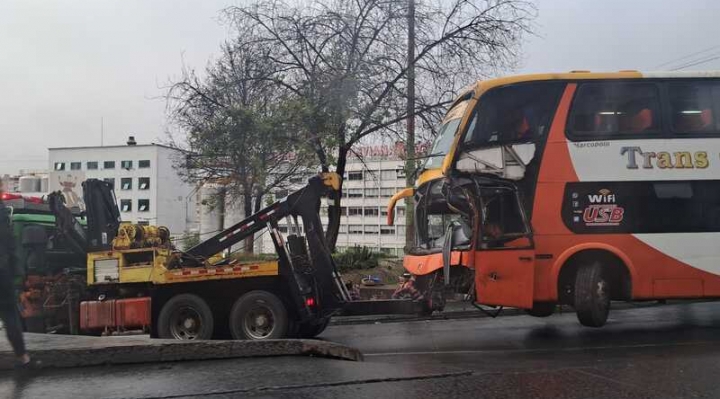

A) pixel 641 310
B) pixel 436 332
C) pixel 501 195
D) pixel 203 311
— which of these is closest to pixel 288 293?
pixel 203 311

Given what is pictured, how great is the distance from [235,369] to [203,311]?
3443 millimetres

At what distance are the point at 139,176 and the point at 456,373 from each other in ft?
276

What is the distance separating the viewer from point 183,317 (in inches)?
378

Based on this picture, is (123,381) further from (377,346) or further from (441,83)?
(441,83)

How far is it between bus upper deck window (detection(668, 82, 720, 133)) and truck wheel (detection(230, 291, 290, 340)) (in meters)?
6.76

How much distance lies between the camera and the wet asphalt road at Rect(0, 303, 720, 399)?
17.6 ft

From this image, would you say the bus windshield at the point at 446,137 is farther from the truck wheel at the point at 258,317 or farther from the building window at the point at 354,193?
the building window at the point at 354,193

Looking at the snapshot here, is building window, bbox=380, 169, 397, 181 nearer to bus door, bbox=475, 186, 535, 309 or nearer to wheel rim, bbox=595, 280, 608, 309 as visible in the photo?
bus door, bbox=475, 186, 535, 309

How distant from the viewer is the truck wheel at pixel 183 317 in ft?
31.0

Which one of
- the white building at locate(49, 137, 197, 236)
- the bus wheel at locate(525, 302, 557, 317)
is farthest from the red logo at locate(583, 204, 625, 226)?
the white building at locate(49, 137, 197, 236)

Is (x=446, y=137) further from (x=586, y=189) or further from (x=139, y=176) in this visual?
(x=139, y=176)

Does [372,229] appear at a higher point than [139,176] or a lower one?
lower

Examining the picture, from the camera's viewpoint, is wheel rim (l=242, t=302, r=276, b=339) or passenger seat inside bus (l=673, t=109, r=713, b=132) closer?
passenger seat inside bus (l=673, t=109, r=713, b=132)

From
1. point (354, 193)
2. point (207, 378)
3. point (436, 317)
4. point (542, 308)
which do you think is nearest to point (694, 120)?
point (542, 308)
